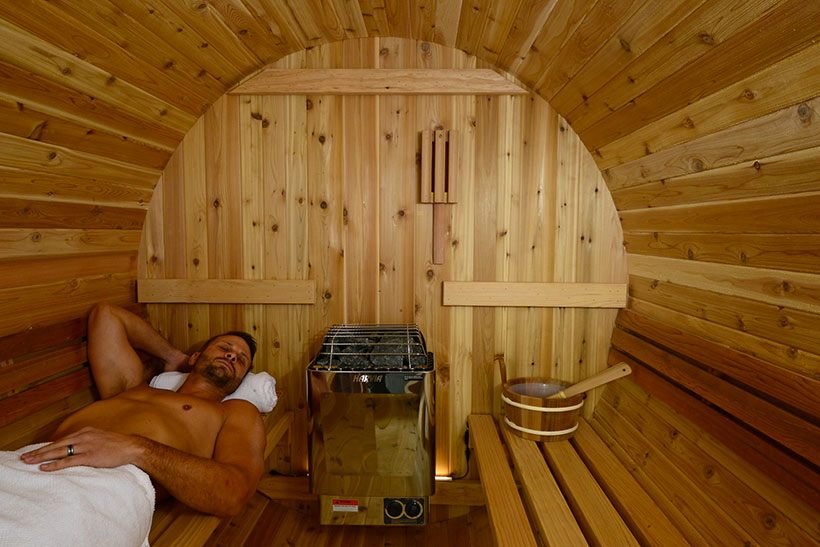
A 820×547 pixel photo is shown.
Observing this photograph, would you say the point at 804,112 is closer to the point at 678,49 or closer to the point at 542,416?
the point at 678,49

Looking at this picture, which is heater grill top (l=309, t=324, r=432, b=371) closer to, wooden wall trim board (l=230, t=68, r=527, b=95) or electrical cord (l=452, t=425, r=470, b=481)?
electrical cord (l=452, t=425, r=470, b=481)

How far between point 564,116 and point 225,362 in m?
1.98

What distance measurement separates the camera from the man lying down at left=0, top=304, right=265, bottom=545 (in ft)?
3.81

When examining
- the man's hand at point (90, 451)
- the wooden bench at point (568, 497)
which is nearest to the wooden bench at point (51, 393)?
the man's hand at point (90, 451)

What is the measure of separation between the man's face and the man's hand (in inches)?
20.9

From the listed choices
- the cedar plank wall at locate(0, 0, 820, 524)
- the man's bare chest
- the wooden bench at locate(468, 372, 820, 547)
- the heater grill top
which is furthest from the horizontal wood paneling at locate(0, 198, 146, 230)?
the wooden bench at locate(468, 372, 820, 547)

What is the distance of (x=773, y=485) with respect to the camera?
131 cm

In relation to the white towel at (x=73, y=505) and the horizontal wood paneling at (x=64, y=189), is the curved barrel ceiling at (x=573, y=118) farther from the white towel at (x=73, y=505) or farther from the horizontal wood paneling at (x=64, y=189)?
the white towel at (x=73, y=505)

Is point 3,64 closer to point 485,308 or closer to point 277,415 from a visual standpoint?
point 277,415

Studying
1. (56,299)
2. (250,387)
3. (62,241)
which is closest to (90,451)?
(250,387)

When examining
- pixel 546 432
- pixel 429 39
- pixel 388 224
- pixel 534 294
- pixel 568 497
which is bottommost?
pixel 568 497

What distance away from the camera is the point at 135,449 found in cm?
137

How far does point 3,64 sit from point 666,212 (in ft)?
7.53

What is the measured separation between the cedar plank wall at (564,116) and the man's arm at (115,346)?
0.40 feet
